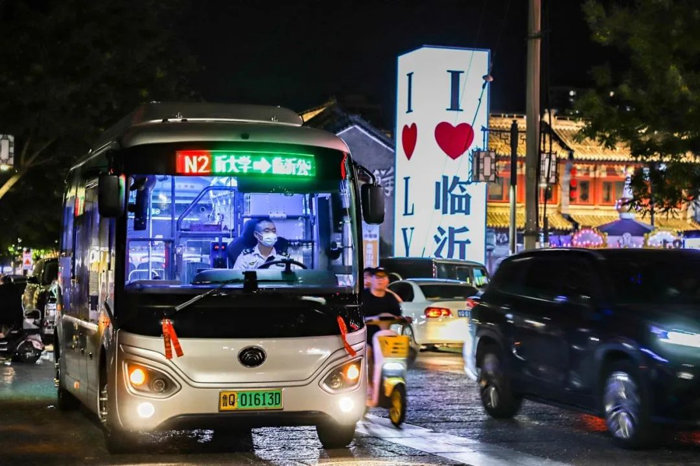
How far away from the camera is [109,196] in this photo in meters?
10.3

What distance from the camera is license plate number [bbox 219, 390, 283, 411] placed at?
1036cm

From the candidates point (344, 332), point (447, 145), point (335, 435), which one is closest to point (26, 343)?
point (335, 435)

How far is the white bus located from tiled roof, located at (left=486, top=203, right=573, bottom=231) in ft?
160

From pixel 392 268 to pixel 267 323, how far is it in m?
23.9

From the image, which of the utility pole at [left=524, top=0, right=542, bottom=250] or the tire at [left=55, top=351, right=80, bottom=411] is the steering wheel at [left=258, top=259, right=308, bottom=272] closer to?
the tire at [left=55, top=351, right=80, bottom=411]

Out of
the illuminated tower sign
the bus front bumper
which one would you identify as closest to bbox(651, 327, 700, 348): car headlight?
the bus front bumper

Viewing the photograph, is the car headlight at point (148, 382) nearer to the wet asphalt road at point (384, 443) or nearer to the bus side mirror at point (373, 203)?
the wet asphalt road at point (384, 443)

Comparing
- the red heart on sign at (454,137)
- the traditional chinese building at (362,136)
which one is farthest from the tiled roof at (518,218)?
the red heart on sign at (454,137)

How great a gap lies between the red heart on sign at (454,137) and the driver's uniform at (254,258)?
1124 inches

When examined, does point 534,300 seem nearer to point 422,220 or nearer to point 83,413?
point 83,413

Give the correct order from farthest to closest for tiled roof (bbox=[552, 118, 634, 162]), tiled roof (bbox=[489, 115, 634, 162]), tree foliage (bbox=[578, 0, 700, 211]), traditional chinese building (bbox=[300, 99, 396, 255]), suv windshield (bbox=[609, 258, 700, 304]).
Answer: traditional chinese building (bbox=[300, 99, 396, 255]), tiled roof (bbox=[552, 118, 634, 162]), tiled roof (bbox=[489, 115, 634, 162]), tree foliage (bbox=[578, 0, 700, 211]), suv windshield (bbox=[609, 258, 700, 304])

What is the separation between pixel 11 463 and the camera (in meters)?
10.4

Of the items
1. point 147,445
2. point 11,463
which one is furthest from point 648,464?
point 11,463

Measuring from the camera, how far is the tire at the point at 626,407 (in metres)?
11.2
